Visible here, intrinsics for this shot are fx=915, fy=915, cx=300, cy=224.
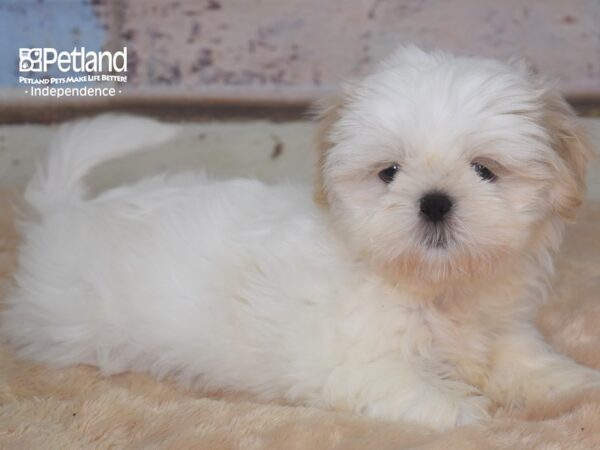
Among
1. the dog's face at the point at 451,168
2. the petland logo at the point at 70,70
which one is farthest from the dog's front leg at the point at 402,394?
the petland logo at the point at 70,70

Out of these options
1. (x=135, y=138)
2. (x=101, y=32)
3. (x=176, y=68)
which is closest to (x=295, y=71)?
(x=176, y=68)

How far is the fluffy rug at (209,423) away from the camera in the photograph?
220 centimetres

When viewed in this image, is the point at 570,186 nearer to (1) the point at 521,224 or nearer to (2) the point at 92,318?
(1) the point at 521,224

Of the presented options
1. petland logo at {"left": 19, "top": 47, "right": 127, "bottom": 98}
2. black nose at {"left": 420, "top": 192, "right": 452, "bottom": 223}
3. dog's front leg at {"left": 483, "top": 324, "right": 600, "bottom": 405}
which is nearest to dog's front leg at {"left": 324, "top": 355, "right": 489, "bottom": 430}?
dog's front leg at {"left": 483, "top": 324, "right": 600, "bottom": 405}

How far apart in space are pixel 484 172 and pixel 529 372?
0.64 meters

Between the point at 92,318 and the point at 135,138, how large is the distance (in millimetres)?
649

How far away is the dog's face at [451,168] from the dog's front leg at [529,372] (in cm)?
37

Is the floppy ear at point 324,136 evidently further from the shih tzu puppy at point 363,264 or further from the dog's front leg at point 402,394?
the dog's front leg at point 402,394

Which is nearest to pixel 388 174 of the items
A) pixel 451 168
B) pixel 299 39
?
pixel 451 168

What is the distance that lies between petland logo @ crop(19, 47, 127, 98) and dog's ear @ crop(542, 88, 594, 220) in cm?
264

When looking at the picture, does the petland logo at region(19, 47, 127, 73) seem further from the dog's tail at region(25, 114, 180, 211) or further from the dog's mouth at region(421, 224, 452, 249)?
the dog's mouth at region(421, 224, 452, 249)

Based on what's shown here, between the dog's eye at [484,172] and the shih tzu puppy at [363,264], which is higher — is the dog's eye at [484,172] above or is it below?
above

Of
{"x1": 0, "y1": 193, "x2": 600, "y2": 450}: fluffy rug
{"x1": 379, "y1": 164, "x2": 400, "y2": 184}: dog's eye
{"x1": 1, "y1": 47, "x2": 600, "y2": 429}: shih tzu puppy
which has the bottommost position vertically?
{"x1": 0, "y1": 193, "x2": 600, "y2": 450}: fluffy rug

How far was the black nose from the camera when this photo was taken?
2.32 metres
